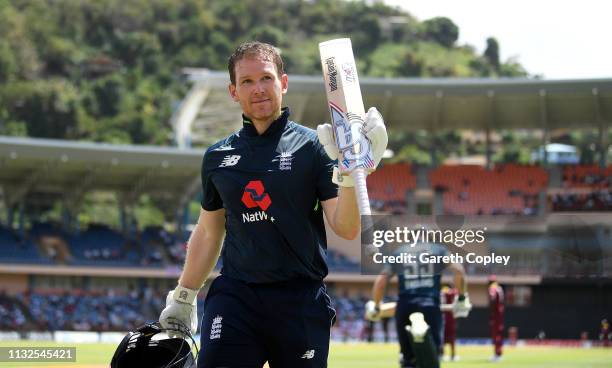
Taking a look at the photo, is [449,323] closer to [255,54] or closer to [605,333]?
[605,333]

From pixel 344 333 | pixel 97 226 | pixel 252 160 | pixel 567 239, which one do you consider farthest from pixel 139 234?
pixel 252 160

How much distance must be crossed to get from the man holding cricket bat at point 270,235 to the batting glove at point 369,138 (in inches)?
17.8

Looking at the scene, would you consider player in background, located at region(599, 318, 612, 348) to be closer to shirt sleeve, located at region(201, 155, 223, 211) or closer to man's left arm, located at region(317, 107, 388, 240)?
shirt sleeve, located at region(201, 155, 223, 211)

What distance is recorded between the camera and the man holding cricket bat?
605 cm

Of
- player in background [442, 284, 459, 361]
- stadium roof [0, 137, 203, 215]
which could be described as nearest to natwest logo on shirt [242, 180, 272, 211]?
player in background [442, 284, 459, 361]

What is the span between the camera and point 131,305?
50156 mm

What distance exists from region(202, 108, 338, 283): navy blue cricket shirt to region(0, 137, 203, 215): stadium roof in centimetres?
4513

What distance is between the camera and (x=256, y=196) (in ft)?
19.9

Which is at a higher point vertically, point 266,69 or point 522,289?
point 266,69

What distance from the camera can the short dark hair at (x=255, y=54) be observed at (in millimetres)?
6039

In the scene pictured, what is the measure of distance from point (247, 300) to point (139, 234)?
50689mm

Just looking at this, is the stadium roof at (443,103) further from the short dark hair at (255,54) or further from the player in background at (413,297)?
the short dark hair at (255,54)

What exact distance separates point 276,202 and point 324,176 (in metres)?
0.28

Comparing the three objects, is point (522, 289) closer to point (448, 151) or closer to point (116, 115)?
point (448, 151)
